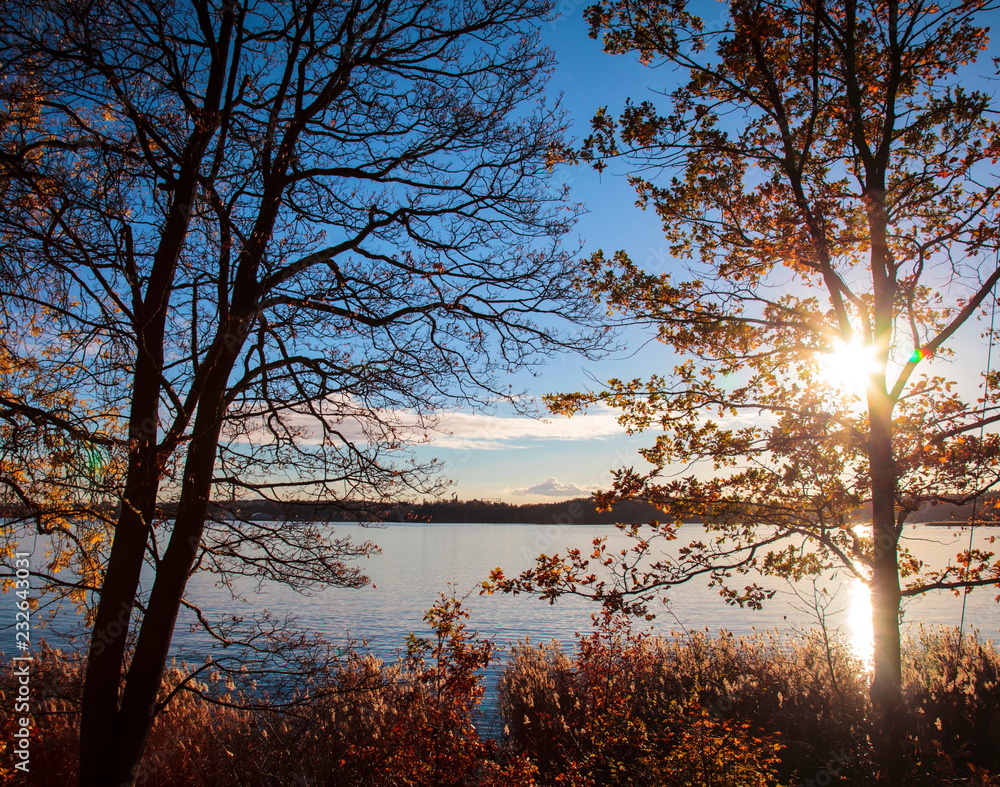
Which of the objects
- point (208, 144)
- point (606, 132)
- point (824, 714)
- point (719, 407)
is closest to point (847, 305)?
point (719, 407)

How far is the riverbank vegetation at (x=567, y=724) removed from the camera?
18.5ft

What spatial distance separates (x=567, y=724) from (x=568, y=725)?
70 millimetres

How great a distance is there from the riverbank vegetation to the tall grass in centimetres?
2

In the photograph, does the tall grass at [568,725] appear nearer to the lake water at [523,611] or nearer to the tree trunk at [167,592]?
the tree trunk at [167,592]

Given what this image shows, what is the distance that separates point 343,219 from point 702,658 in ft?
28.1

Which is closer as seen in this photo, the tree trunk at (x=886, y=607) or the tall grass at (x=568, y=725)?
the tree trunk at (x=886, y=607)

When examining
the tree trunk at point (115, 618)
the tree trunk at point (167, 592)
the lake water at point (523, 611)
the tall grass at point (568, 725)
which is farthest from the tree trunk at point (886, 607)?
the lake water at point (523, 611)

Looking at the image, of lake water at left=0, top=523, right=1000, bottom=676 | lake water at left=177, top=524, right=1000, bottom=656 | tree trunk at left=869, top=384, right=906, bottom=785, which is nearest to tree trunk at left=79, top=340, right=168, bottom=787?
tree trunk at left=869, top=384, right=906, bottom=785

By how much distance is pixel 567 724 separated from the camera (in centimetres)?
721

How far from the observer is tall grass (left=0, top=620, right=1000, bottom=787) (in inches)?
222

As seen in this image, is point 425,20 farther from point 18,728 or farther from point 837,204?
point 18,728

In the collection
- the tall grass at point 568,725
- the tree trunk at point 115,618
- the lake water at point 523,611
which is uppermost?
the tree trunk at point 115,618

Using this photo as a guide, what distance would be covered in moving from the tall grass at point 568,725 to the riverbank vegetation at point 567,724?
0.02 meters

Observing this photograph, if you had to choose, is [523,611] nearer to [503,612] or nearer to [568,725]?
[503,612]
